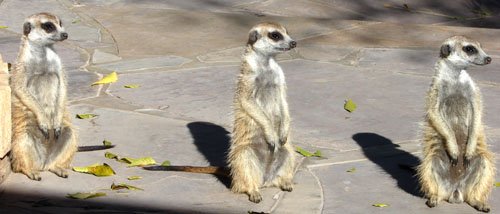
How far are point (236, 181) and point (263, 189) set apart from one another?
24cm

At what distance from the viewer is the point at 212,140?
7.43 meters

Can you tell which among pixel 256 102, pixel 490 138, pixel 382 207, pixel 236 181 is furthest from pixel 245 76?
pixel 490 138

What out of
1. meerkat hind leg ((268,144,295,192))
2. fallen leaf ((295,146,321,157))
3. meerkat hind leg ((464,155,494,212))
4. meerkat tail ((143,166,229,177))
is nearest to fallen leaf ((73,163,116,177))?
meerkat tail ((143,166,229,177))

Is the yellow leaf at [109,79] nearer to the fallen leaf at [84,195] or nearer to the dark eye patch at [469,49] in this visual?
the fallen leaf at [84,195]

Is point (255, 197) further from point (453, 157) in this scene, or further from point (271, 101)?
point (453, 157)

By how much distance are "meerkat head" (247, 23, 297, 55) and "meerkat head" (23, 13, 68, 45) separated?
131 centimetres

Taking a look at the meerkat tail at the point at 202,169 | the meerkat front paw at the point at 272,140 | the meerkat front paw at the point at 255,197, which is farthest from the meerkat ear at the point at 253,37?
the meerkat front paw at the point at 255,197

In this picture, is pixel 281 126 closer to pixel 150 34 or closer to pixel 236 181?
pixel 236 181

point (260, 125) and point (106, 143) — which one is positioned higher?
point (260, 125)

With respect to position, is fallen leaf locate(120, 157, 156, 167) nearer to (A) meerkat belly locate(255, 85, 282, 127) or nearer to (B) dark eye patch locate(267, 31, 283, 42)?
(A) meerkat belly locate(255, 85, 282, 127)

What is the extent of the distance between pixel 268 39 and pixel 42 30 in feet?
4.95

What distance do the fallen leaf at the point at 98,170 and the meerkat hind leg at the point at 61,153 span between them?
0.10 m

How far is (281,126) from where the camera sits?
21.2 ft

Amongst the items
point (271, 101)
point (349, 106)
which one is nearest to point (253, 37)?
point (271, 101)
